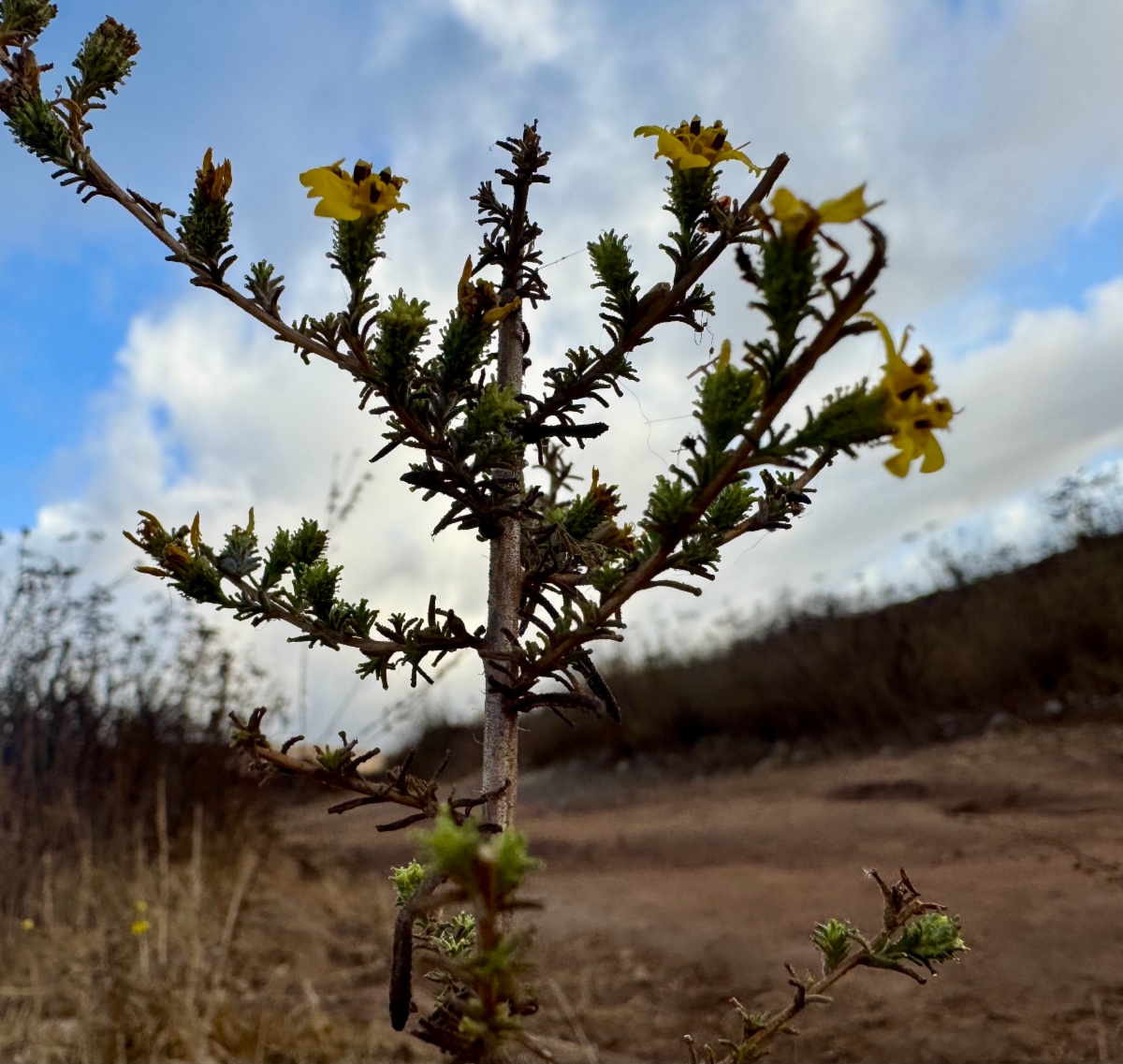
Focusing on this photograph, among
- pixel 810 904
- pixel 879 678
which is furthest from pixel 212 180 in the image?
pixel 879 678

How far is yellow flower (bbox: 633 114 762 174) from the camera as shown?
128 centimetres

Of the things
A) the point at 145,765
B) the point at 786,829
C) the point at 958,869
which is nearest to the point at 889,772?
the point at 786,829

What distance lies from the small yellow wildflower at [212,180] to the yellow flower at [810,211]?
2.73 feet

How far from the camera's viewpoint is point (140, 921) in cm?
459

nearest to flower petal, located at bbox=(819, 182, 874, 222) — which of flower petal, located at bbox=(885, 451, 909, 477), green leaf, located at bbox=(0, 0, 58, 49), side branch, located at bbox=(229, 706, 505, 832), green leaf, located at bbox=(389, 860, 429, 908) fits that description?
flower petal, located at bbox=(885, 451, 909, 477)

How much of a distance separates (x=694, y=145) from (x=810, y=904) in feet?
15.1

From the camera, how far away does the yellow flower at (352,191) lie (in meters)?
1.21

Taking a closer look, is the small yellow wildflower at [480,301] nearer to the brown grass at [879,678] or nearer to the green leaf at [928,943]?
the green leaf at [928,943]

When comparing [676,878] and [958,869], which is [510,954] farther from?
[676,878]

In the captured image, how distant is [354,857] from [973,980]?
21.4 ft

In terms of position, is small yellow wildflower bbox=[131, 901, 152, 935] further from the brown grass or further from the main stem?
the brown grass

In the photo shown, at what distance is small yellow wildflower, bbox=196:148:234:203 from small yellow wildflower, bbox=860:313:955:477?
3.11ft

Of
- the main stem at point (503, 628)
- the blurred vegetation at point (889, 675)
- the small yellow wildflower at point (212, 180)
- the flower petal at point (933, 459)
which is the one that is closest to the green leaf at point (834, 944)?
the main stem at point (503, 628)

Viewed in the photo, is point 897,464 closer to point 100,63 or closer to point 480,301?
point 480,301
